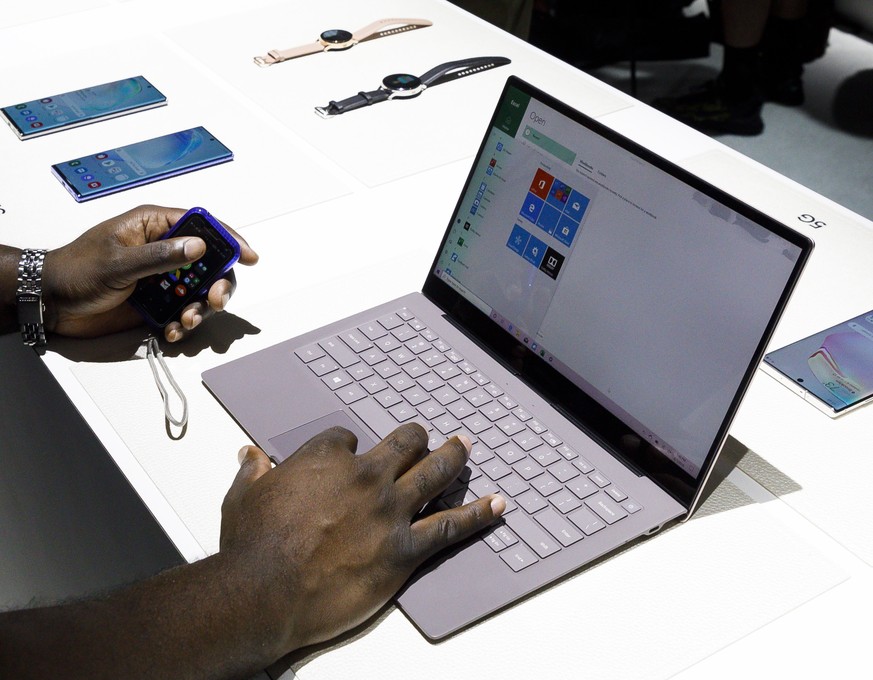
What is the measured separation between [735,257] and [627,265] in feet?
0.36

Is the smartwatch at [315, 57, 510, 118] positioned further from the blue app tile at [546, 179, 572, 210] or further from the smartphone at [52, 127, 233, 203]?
the blue app tile at [546, 179, 572, 210]

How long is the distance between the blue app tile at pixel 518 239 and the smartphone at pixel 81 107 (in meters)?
0.77

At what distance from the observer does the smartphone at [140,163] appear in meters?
1.28

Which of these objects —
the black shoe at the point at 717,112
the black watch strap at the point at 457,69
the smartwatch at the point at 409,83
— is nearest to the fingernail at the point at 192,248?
the smartwatch at the point at 409,83

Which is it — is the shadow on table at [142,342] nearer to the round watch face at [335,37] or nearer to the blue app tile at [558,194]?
the blue app tile at [558,194]

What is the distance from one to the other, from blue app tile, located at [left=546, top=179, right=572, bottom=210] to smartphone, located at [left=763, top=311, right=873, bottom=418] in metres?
0.30

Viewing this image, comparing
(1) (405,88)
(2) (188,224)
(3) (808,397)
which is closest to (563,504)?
(3) (808,397)

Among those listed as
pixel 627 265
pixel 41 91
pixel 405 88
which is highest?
pixel 627 265

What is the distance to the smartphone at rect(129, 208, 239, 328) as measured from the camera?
1024 millimetres

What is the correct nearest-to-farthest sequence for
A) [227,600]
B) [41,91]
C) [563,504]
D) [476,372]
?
A: [227,600]
[563,504]
[476,372]
[41,91]

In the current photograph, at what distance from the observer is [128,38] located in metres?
1.71

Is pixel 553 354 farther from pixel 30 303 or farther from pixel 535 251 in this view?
pixel 30 303

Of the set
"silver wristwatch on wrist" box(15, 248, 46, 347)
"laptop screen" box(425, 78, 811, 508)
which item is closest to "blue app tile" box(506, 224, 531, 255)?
"laptop screen" box(425, 78, 811, 508)

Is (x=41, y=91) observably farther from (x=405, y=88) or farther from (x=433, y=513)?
(x=433, y=513)
